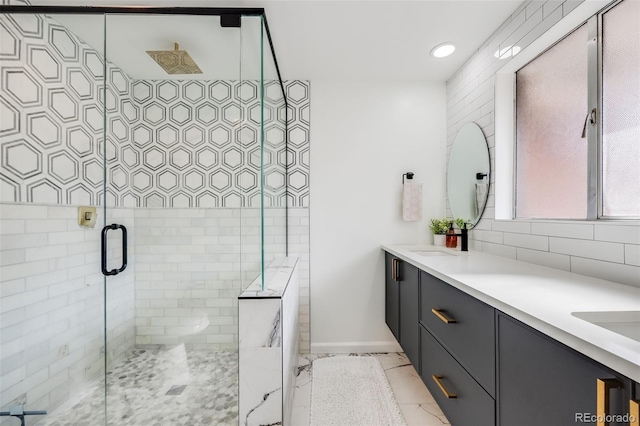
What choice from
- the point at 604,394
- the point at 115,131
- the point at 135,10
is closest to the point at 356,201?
the point at 115,131

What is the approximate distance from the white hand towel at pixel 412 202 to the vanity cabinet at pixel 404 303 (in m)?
0.39

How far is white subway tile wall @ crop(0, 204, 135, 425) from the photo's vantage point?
1.46 metres

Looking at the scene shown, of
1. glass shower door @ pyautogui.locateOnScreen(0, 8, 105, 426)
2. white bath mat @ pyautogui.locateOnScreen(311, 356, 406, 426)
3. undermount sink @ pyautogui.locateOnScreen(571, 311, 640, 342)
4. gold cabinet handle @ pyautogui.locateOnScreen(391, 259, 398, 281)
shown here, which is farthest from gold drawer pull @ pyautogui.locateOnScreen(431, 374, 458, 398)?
glass shower door @ pyautogui.locateOnScreen(0, 8, 105, 426)

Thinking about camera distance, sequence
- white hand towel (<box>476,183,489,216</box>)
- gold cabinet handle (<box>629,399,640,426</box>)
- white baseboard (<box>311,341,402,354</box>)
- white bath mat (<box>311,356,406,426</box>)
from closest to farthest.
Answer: gold cabinet handle (<box>629,399,640,426</box>) → white bath mat (<box>311,356,406,426</box>) → white hand towel (<box>476,183,489,216</box>) → white baseboard (<box>311,341,402,354</box>)

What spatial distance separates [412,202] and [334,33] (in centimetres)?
144

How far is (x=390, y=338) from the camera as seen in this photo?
2.54 metres

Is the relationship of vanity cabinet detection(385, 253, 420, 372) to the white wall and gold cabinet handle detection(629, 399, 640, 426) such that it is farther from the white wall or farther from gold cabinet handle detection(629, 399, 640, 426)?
gold cabinet handle detection(629, 399, 640, 426)

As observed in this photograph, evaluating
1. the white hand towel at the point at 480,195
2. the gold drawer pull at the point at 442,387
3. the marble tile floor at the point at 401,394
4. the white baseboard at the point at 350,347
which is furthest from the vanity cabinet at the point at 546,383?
Answer: the white baseboard at the point at 350,347

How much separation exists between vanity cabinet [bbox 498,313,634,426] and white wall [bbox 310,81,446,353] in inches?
63.5

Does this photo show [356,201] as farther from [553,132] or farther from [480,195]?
[553,132]

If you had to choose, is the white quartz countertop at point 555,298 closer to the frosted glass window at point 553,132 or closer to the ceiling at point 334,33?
the frosted glass window at point 553,132

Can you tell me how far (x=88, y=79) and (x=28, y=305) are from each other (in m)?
1.29

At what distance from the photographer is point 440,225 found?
2.44 meters

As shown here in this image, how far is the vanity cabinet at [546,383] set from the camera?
59 cm
